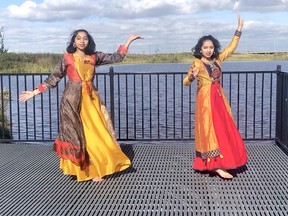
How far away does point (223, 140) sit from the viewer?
16.6 feet

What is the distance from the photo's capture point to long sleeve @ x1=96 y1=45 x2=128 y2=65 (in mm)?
5230

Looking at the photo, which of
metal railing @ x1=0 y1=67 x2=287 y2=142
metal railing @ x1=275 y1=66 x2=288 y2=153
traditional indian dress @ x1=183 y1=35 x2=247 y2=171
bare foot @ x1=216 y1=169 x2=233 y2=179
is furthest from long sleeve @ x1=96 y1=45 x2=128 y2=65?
metal railing @ x1=275 y1=66 x2=288 y2=153

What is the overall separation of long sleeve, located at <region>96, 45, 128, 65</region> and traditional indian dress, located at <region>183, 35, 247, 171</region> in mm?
724

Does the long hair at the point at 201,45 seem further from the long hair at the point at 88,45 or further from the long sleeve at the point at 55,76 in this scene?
the long sleeve at the point at 55,76

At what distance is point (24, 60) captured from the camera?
35.7 metres

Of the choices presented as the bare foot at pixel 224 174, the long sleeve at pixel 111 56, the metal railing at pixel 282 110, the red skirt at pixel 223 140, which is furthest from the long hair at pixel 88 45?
the metal railing at pixel 282 110

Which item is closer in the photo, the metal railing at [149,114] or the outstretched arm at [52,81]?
the outstretched arm at [52,81]

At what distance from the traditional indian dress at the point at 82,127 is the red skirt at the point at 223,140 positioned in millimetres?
997

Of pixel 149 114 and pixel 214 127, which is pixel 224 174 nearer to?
pixel 214 127

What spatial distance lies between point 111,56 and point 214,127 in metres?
1.28

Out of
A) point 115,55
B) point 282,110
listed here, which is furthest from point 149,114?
point 115,55

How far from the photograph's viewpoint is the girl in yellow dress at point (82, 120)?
500 cm

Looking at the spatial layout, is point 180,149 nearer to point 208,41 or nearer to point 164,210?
point 208,41

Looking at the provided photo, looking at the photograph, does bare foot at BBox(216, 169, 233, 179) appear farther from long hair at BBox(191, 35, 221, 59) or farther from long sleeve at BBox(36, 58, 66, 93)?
long sleeve at BBox(36, 58, 66, 93)
